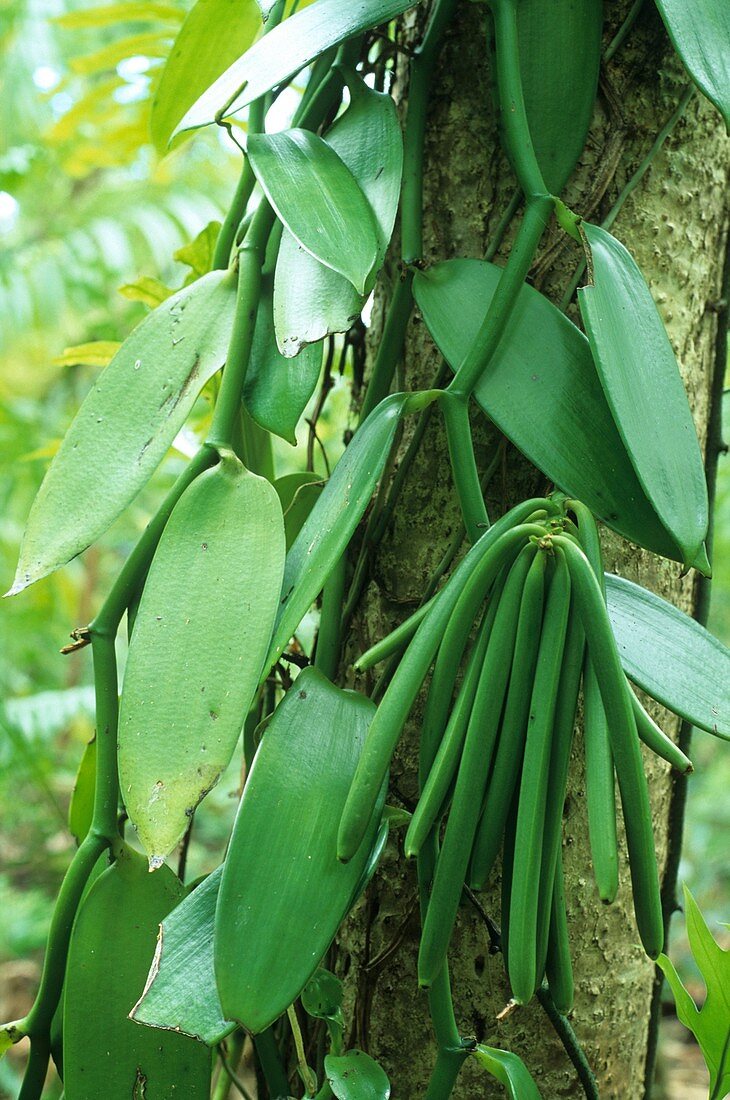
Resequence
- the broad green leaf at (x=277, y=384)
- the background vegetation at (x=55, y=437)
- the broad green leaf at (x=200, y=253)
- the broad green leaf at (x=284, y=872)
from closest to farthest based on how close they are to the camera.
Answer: the broad green leaf at (x=284, y=872) → the broad green leaf at (x=277, y=384) → the broad green leaf at (x=200, y=253) → the background vegetation at (x=55, y=437)

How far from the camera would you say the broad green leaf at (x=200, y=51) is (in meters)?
0.53

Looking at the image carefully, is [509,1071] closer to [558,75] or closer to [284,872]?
[284,872]

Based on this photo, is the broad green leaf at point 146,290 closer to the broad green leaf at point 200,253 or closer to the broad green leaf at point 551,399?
the broad green leaf at point 200,253

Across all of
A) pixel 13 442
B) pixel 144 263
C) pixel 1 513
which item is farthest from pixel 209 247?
pixel 144 263

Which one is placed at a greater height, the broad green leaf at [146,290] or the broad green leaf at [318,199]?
the broad green leaf at [318,199]

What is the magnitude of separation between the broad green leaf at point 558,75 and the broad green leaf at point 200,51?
184 mm

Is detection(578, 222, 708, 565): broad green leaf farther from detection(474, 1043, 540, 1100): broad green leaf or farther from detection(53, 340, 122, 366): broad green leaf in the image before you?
detection(53, 340, 122, 366): broad green leaf

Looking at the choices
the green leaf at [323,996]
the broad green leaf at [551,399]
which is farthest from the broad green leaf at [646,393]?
the green leaf at [323,996]

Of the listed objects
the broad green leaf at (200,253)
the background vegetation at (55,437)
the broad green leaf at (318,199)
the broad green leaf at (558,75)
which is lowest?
the background vegetation at (55,437)

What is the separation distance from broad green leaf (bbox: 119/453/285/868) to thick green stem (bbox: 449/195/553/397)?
0.10m

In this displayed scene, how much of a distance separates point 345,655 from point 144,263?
5.89ft

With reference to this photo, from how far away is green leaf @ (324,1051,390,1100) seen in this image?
377 millimetres

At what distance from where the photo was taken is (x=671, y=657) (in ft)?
1.22

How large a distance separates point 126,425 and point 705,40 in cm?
29
